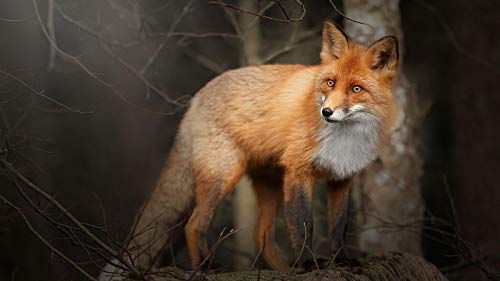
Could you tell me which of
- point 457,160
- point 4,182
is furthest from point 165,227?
point 457,160

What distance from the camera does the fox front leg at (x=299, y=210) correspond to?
3.32 meters

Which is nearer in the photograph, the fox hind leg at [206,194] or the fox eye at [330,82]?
the fox eye at [330,82]

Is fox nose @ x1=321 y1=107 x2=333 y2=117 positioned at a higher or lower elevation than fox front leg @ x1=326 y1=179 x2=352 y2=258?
higher

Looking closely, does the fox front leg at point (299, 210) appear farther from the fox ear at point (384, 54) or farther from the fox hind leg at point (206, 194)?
the fox ear at point (384, 54)

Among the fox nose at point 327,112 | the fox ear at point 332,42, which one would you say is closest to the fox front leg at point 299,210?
the fox nose at point 327,112

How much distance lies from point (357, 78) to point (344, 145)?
1.26 feet

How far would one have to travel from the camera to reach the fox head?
3115mm

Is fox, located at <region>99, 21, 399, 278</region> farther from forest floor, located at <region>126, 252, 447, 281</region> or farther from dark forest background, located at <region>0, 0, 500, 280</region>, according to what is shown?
dark forest background, located at <region>0, 0, 500, 280</region>

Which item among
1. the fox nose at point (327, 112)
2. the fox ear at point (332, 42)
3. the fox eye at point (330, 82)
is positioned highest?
the fox ear at point (332, 42)

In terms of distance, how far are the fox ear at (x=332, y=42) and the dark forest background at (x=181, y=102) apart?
4.59 feet

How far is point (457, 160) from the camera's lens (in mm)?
6453

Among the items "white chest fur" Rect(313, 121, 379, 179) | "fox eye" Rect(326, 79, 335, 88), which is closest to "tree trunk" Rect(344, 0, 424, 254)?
"white chest fur" Rect(313, 121, 379, 179)

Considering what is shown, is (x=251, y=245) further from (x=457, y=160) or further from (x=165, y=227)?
(x=457, y=160)

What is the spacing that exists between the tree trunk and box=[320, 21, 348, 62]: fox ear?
4.91 ft
